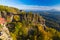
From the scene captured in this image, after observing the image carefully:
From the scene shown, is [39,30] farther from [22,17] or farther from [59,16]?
[59,16]

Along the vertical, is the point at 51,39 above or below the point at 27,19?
below

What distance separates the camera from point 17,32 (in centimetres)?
1452

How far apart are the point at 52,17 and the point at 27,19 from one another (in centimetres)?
1248

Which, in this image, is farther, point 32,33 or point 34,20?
point 34,20

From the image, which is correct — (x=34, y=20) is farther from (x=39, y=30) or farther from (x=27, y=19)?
(x=39, y=30)

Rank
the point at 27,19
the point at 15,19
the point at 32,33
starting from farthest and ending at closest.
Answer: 1. the point at 27,19
2. the point at 15,19
3. the point at 32,33

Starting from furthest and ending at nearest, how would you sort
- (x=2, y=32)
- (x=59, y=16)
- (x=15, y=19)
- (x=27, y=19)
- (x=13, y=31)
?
(x=59, y=16)
(x=27, y=19)
(x=15, y=19)
(x=13, y=31)
(x=2, y=32)

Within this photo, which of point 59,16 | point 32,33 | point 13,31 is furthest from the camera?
point 59,16

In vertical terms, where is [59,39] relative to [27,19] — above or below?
below

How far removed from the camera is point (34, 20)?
65.9 ft

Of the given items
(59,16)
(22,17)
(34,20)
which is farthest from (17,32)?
(59,16)

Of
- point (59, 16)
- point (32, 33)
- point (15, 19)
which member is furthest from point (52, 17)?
point (32, 33)

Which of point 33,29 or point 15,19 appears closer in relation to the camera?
point 33,29

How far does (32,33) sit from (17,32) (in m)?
1.34
